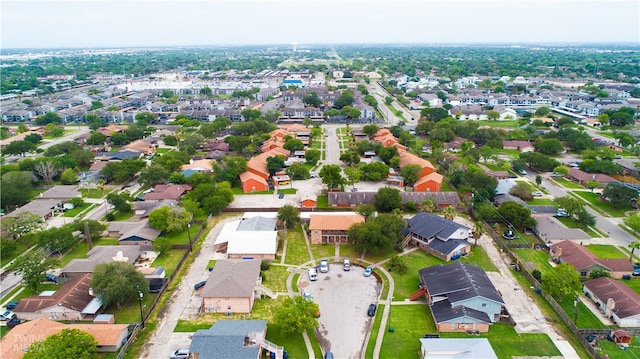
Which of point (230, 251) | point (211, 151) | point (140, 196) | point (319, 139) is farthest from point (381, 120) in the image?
point (230, 251)

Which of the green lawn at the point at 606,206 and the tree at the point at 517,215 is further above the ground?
the tree at the point at 517,215

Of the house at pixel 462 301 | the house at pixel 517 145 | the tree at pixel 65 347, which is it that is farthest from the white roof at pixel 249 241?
the house at pixel 517 145

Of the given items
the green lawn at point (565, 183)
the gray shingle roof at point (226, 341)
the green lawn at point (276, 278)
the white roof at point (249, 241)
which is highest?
the gray shingle roof at point (226, 341)

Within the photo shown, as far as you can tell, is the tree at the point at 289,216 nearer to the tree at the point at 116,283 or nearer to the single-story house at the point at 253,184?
the single-story house at the point at 253,184

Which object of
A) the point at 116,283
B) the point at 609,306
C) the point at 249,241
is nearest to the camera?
the point at 609,306

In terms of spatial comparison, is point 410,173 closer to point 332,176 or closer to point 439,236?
point 332,176

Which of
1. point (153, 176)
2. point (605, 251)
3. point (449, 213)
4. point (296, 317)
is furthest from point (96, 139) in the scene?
point (605, 251)

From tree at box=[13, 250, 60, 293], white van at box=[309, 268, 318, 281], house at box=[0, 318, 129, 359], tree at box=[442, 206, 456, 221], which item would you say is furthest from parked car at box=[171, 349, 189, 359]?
tree at box=[442, 206, 456, 221]
